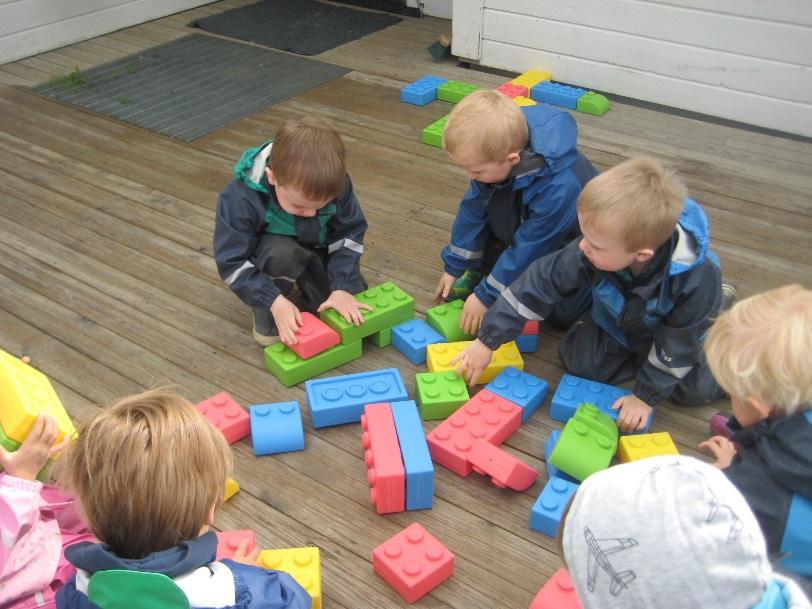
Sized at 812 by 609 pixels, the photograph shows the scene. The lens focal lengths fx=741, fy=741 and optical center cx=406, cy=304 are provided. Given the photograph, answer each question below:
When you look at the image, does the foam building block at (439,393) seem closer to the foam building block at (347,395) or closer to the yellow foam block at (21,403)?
the foam building block at (347,395)

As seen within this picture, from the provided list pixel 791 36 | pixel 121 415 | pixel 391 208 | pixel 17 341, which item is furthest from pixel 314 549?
pixel 791 36

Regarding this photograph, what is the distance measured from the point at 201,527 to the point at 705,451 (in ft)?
5.75

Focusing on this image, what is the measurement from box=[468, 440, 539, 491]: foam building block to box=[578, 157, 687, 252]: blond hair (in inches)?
29.6

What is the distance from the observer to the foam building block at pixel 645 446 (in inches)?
92.7

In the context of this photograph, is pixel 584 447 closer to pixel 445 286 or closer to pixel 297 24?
pixel 445 286

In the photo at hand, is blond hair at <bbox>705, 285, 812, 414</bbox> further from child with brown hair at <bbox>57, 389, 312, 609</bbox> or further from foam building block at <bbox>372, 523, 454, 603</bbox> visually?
child with brown hair at <bbox>57, 389, 312, 609</bbox>

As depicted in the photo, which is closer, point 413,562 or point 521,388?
point 413,562

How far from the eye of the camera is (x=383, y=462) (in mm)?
2234

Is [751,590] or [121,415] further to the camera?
[121,415]

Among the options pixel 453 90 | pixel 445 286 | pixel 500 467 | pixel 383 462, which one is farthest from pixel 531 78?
pixel 383 462

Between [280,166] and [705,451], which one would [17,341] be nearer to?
[280,166]

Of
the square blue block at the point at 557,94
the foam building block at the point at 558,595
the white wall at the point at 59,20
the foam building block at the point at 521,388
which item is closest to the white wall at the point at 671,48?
the square blue block at the point at 557,94

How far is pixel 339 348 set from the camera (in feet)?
9.34

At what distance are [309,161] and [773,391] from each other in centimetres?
158
